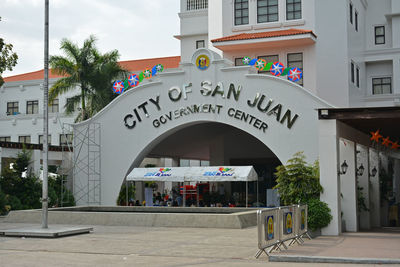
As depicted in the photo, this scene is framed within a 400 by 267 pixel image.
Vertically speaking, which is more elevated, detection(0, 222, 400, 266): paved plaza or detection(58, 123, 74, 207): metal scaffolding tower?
detection(58, 123, 74, 207): metal scaffolding tower

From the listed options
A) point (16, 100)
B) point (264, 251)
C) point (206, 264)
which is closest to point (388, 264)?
point (264, 251)

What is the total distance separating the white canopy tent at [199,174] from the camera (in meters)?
30.1

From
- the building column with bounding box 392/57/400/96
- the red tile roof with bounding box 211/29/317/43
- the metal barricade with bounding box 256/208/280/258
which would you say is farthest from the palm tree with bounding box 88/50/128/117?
the metal barricade with bounding box 256/208/280/258

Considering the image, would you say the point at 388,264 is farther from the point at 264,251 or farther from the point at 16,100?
the point at 16,100

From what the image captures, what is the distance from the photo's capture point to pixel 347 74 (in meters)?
36.4

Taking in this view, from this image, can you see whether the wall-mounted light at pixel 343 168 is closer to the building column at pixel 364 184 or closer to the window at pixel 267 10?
the building column at pixel 364 184

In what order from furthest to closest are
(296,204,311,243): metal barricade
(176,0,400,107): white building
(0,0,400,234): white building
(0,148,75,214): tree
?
(0,148,75,214): tree < (176,0,400,107): white building < (0,0,400,234): white building < (296,204,311,243): metal barricade

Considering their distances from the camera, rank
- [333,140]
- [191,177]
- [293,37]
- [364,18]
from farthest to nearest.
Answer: [364,18] → [293,37] → [191,177] → [333,140]

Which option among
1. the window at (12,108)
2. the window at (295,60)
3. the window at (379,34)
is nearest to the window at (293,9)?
the window at (295,60)

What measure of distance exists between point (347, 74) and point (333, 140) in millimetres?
16785

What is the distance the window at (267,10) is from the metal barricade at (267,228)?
74.9ft

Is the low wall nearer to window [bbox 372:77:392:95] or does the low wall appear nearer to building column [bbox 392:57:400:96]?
building column [bbox 392:57:400:96]

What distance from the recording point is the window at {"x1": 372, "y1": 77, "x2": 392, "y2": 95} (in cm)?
4244

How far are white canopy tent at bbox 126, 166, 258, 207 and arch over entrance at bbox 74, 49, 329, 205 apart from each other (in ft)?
6.49
